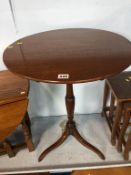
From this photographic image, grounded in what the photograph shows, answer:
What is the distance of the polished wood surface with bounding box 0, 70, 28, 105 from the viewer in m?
1.36

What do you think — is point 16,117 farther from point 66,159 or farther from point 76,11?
point 76,11

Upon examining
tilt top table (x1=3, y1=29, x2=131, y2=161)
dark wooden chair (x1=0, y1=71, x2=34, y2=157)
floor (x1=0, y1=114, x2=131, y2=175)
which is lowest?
floor (x1=0, y1=114, x2=131, y2=175)

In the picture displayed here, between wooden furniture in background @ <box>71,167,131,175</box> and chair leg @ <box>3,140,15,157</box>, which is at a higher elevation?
chair leg @ <box>3,140,15,157</box>

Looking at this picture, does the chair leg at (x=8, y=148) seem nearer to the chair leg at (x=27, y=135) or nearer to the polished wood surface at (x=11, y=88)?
the chair leg at (x=27, y=135)

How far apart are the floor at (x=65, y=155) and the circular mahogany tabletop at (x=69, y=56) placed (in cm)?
88

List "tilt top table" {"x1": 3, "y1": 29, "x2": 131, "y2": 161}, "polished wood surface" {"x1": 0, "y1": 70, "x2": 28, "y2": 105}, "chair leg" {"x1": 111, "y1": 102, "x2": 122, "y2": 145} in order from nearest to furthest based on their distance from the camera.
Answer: "tilt top table" {"x1": 3, "y1": 29, "x2": 131, "y2": 161} → "polished wood surface" {"x1": 0, "y1": 70, "x2": 28, "y2": 105} → "chair leg" {"x1": 111, "y1": 102, "x2": 122, "y2": 145}

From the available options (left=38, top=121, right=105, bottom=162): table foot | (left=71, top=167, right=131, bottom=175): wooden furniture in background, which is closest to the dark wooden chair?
(left=38, top=121, right=105, bottom=162): table foot

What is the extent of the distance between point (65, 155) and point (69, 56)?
0.89 meters

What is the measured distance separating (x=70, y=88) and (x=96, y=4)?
671 millimetres

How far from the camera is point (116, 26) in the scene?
1.65 m

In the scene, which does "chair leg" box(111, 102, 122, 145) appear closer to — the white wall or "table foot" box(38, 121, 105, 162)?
"table foot" box(38, 121, 105, 162)

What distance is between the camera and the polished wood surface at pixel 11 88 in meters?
1.36

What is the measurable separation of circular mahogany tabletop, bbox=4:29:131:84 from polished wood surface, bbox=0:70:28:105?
0.27 meters

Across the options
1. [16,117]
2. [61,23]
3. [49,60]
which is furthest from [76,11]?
[16,117]
